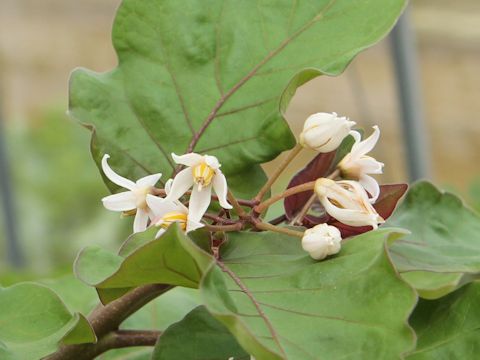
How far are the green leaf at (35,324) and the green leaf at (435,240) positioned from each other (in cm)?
17

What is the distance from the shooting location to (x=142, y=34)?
0.65 meters

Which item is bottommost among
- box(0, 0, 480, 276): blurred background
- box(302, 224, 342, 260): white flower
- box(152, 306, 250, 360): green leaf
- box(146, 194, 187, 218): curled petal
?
box(0, 0, 480, 276): blurred background

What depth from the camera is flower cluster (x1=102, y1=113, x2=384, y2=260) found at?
54cm

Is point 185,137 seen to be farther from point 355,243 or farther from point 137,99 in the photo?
point 355,243

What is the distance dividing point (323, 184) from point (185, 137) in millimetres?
111

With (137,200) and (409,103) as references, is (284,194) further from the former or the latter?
(409,103)

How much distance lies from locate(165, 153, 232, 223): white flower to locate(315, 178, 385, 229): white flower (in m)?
0.05

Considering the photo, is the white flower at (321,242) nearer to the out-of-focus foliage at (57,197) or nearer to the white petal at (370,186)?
the white petal at (370,186)

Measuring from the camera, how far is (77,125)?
364 centimetres

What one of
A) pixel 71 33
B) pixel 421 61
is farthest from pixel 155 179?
pixel 71 33

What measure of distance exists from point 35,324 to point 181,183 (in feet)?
0.35

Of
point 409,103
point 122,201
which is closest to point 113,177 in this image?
point 122,201

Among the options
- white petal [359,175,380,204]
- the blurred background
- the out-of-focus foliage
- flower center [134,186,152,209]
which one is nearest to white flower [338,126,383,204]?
white petal [359,175,380,204]

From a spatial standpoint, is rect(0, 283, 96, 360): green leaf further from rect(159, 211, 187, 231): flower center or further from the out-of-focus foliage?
the out-of-focus foliage
